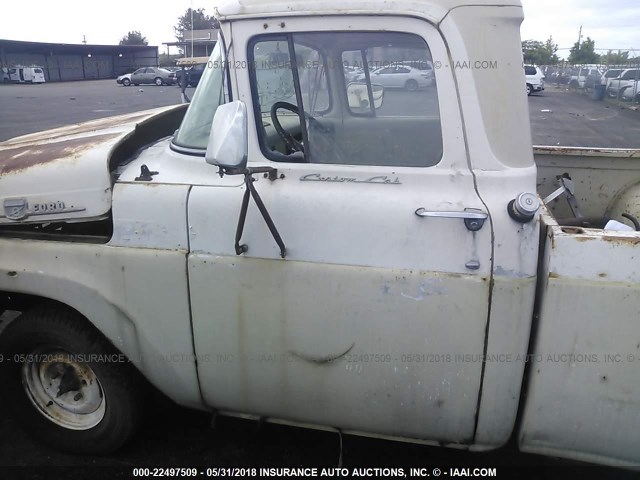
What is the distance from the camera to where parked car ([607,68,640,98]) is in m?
27.0

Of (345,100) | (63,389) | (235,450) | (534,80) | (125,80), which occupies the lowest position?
(235,450)

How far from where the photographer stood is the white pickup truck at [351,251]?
6.81 feet

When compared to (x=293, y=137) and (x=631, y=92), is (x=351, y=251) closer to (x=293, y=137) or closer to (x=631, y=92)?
(x=293, y=137)

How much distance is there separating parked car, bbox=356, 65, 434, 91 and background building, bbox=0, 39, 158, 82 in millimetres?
57197

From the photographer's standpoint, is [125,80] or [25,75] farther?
[25,75]

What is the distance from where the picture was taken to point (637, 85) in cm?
2617

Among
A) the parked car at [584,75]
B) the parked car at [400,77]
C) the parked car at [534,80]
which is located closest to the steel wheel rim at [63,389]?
the parked car at [400,77]

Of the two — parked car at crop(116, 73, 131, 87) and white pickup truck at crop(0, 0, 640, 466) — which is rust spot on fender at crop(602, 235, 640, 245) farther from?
parked car at crop(116, 73, 131, 87)

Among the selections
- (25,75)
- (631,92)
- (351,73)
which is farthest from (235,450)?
(25,75)

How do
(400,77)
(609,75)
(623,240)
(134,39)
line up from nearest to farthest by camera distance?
(623,240) → (400,77) → (609,75) → (134,39)

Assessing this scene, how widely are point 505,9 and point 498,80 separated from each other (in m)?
0.27

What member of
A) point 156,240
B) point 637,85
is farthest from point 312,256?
point 637,85

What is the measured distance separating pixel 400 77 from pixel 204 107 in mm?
909

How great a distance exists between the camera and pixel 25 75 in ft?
155
